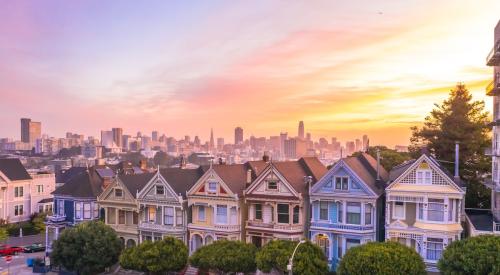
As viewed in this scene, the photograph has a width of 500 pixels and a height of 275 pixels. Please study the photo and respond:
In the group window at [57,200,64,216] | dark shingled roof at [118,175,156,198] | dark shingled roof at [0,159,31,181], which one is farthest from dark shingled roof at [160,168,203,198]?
dark shingled roof at [0,159,31,181]

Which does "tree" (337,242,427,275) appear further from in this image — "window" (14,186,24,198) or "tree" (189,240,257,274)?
"window" (14,186,24,198)

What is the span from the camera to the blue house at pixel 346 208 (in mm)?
40281

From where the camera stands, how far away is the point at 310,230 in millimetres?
42469

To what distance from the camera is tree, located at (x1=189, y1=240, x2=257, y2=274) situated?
38.8 m

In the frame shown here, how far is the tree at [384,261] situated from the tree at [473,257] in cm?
185

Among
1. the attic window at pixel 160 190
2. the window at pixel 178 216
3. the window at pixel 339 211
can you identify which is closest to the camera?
the window at pixel 339 211

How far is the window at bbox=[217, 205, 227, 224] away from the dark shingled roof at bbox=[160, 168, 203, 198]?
430cm

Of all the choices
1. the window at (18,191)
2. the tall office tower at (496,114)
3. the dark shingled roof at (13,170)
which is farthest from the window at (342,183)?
the window at (18,191)

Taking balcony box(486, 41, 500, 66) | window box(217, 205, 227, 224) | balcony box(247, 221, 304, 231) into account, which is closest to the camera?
balcony box(486, 41, 500, 66)

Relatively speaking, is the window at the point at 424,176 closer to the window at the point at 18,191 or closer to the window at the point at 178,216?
the window at the point at 178,216

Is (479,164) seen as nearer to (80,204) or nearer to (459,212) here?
(459,212)

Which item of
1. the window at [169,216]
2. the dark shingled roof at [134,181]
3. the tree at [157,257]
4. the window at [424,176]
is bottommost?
the tree at [157,257]

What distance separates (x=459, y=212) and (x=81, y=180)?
136ft

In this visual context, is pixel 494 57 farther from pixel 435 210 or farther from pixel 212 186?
pixel 212 186
